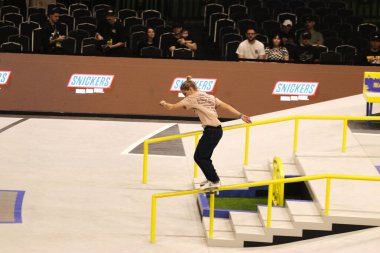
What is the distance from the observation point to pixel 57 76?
2273 centimetres

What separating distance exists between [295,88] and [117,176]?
6.51 m

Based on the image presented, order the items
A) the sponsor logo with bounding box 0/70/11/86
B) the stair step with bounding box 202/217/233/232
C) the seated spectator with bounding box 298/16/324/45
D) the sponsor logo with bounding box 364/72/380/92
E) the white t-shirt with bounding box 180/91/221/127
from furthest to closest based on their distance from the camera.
A: the seated spectator with bounding box 298/16/324/45, the sponsor logo with bounding box 0/70/11/86, the sponsor logo with bounding box 364/72/380/92, the white t-shirt with bounding box 180/91/221/127, the stair step with bounding box 202/217/233/232

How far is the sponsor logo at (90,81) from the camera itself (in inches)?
897

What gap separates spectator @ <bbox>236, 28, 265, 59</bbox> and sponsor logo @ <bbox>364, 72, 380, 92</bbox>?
10.6ft

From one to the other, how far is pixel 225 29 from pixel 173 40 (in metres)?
2.01

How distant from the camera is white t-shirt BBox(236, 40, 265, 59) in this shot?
75.4ft

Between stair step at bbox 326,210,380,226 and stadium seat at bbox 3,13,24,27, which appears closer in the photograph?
stair step at bbox 326,210,380,226

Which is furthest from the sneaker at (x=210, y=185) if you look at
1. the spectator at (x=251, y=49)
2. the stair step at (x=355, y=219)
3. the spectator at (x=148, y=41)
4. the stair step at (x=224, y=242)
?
the spectator at (x=148, y=41)

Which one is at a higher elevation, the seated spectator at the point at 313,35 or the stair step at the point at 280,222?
the seated spectator at the point at 313,35

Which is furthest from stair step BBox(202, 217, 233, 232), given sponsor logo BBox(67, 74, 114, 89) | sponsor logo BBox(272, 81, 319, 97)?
sponsor logo BBox(67, 74, 114, 89)

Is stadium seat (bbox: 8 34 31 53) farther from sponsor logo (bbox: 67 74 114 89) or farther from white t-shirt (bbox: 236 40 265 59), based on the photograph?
white t-shirt (bbox: 236 40 265 59)

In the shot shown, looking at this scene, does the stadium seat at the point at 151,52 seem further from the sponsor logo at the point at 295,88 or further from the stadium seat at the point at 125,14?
the stadium seat at the point at 125,14

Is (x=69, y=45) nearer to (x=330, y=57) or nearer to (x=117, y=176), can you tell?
(x=117, y=176)

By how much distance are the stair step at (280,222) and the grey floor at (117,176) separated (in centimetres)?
21
